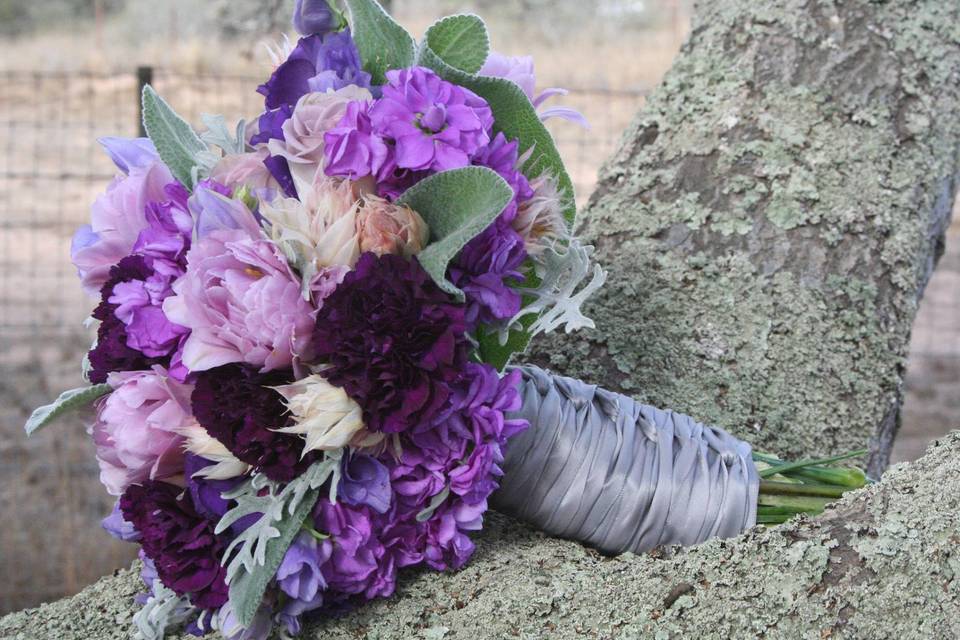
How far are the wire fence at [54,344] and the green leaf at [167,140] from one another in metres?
0.35

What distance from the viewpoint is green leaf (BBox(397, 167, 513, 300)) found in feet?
3.43

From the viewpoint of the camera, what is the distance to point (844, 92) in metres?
1.70

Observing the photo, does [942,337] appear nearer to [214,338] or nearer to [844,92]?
[844,92]

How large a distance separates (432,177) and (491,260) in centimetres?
10

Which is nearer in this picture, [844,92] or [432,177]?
[432,177]

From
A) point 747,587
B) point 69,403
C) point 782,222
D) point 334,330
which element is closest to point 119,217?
point 69,403

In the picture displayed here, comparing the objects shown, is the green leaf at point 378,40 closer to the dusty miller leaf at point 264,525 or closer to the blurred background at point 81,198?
the blurred background at point 81,198

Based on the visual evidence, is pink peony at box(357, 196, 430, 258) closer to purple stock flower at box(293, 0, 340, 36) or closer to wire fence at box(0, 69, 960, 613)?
purple stock flower at box(293, 0, 340, 36)

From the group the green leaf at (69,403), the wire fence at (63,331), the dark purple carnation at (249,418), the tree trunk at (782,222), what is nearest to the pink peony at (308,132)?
the dark purple carnation at (249,418)

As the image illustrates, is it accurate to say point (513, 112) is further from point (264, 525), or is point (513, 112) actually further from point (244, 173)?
point (264, 525)

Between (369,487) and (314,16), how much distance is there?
0.52 metres

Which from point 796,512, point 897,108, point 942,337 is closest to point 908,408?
point 942,337

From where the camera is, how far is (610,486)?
4.02 ft

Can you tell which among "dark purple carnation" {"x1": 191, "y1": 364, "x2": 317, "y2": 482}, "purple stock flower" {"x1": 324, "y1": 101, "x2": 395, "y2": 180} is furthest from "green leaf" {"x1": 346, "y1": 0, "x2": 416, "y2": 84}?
"dark purple carnation" {"x1": 191, "y1": 364, "x2": 317, "y2": 482}
